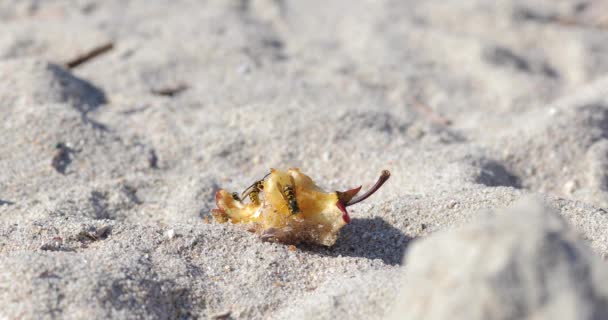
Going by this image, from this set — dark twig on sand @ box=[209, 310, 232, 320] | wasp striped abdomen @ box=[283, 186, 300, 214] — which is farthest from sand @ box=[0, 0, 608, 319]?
wasp striped abdomen @ box=[283, 186, 300, 214]

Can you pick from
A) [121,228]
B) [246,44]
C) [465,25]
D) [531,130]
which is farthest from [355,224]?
[465,25]

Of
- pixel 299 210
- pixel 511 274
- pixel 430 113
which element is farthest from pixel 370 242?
pixel 430 113

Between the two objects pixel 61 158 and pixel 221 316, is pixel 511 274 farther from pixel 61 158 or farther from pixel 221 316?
pixel 61 158

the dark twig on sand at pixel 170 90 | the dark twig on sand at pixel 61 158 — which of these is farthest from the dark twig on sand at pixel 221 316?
the dark twig on sand at pixel 170 90

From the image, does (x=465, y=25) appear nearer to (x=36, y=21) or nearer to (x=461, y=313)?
(x=36, y=21)

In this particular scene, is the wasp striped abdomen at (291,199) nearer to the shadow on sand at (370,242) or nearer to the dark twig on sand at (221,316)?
the shadow on sand at (370,242)

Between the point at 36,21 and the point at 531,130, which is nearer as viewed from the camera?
the point at 531,130
